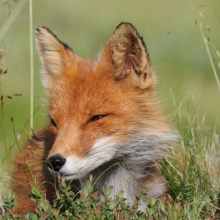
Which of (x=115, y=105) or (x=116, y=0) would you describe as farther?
(x=116, y=0)

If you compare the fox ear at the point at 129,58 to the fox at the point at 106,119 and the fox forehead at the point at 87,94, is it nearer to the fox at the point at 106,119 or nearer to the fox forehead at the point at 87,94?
the fox at the point at 106,119

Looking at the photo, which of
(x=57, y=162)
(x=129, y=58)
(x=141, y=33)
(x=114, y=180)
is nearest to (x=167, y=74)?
(x=141, y=33)

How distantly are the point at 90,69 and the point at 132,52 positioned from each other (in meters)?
0.56

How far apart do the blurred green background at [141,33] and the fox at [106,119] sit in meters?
3.03

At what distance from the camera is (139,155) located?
3.83 meters

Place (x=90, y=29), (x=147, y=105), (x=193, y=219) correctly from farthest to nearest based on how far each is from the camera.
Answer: (x=90, y=29) → (x=147, y=105) → (x=193, y=219)

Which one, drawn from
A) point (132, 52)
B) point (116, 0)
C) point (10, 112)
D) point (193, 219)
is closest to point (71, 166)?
point (193, 219)

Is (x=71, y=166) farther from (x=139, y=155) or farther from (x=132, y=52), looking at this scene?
(x=132, y=52)

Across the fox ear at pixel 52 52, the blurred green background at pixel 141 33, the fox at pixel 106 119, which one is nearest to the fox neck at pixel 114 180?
the fox at pixel 106 119

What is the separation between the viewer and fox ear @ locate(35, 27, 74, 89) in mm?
3938

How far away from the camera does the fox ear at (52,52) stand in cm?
394

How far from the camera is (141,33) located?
9656 millimetres

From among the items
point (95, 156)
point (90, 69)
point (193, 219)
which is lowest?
point (193, 219)

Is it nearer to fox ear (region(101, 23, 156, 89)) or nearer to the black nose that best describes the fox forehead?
fox ear (region(101, 23, 156, 89))
